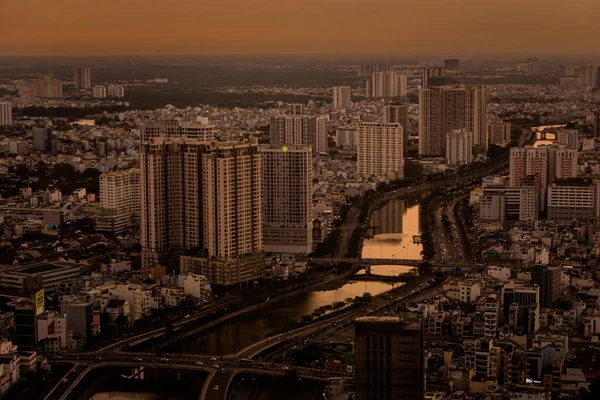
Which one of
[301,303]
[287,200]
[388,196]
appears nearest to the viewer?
[301,303]

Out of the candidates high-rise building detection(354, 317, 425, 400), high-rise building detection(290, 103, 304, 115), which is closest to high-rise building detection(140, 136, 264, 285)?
high-rise building detection(354, 317, 425, 400)

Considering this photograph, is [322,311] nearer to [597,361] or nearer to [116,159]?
[597,361]

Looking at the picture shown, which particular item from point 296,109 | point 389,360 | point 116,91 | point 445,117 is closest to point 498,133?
point 445,117

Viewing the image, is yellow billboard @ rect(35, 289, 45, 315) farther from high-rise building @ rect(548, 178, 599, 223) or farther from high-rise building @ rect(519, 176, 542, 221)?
high-rise building @ rect(548, 178, 599, 223)

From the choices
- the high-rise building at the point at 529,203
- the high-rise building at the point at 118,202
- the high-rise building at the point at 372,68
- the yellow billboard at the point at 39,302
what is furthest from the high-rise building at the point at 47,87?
the yellow billboard at the point at 39,302

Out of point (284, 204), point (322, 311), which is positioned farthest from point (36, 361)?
point (284, 204)

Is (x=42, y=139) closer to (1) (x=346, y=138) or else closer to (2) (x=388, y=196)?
(1) (x=346, y=138)
